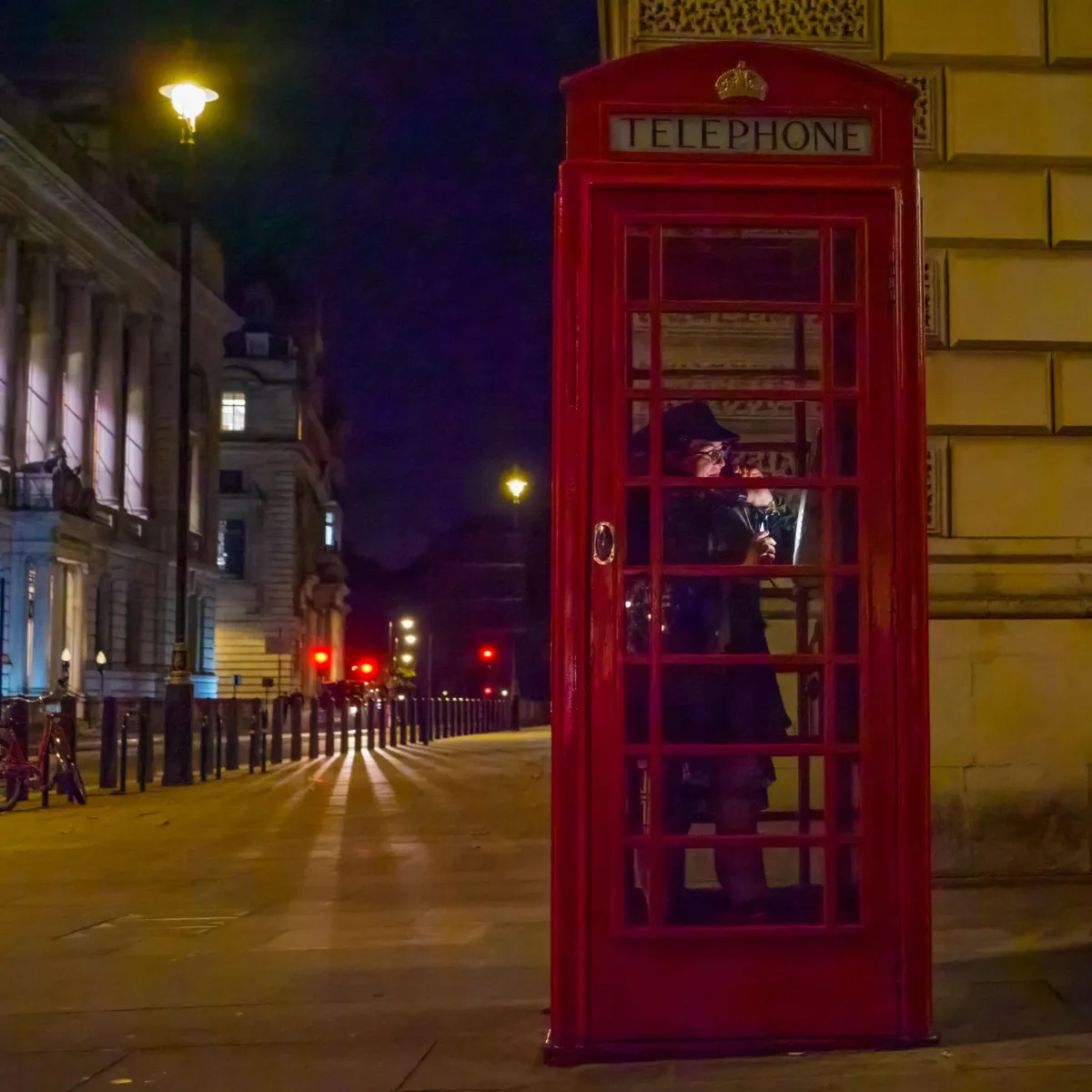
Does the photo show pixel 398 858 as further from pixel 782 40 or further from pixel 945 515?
pixel 782 40

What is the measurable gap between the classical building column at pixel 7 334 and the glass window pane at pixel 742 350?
4465 centimetres

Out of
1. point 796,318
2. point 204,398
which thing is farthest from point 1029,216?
point 204,398

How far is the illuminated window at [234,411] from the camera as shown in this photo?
254 feet

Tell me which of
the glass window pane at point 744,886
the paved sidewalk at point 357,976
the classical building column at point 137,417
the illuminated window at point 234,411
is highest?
the illuminated window at point 234,411

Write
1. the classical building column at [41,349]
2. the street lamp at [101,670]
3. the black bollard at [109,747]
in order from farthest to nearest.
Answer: the street lamp at [101,670] < the classical building column at [41,349] < the black bollard at [109,747]

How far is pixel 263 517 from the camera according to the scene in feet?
251

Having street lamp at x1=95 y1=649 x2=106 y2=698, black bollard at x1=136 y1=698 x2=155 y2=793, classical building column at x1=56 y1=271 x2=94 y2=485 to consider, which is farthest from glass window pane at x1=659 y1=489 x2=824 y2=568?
classical building column at x1=56 y1=271 x2=94 y2=485

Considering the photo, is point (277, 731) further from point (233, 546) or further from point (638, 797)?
point (233, 546)

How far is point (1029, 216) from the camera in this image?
742 cm

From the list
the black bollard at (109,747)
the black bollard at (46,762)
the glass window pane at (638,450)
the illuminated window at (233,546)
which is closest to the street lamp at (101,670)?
the illuminated window at (233,546)

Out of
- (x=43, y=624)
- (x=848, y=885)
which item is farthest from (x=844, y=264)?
(x=43, y=624)

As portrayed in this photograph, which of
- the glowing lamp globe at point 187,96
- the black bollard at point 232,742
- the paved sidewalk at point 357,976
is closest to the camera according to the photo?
the paved sidewalk at point 357,976

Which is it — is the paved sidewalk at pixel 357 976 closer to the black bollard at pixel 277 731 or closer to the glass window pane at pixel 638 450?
the glass window pane at pixel 638 450

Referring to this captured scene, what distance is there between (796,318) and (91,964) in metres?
3.79
